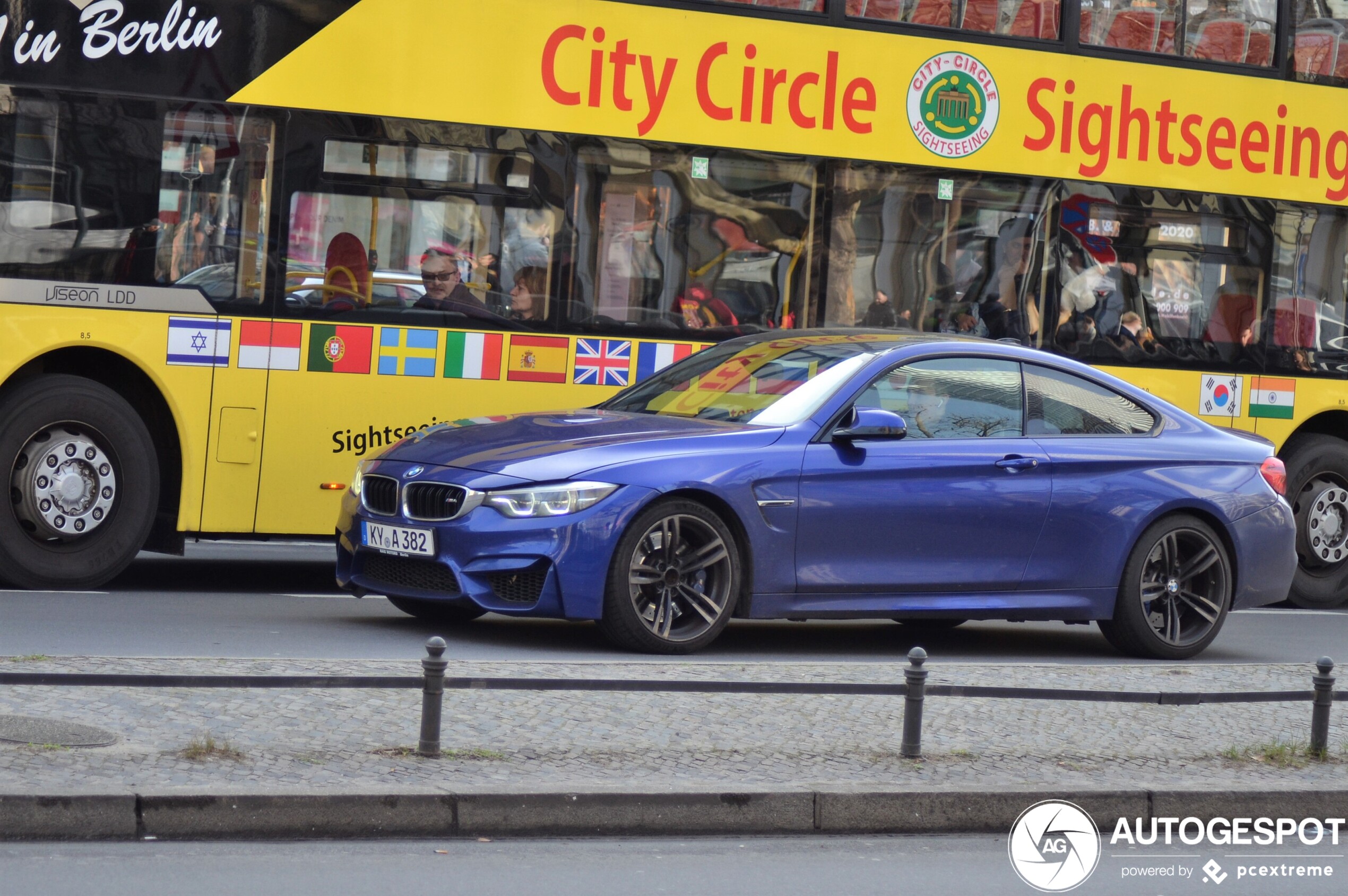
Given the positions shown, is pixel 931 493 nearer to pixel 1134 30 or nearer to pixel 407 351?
pixel 407 351

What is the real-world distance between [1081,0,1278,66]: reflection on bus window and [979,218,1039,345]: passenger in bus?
1372 mm

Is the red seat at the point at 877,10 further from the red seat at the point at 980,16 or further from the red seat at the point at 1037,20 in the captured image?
the red seat at the point at 1037,20

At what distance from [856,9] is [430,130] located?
2846 millimetres

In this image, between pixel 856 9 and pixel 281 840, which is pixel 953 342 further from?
pixel 281 840

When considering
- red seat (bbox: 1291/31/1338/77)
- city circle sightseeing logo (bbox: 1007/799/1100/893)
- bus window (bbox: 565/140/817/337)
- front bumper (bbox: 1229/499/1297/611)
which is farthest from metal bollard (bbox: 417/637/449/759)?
red seat (bbox: 1291/31/1338/77)

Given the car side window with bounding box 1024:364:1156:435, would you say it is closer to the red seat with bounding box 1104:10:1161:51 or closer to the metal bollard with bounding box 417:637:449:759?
the red seat with bounding box 1104:10:1161:51

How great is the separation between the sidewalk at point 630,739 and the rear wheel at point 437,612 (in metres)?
1.75

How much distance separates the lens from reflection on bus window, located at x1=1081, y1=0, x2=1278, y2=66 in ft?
41.1

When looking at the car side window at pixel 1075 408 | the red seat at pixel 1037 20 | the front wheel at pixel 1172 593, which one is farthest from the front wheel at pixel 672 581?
the red seat at pixel 1037 20

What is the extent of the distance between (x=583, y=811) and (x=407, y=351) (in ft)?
18.0

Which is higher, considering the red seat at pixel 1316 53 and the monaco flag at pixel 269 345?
the red seat at pixel 1316 53

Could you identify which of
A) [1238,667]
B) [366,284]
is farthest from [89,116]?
[1238,667]

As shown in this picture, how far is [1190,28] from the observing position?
42.0 feet

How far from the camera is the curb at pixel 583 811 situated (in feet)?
18.2
